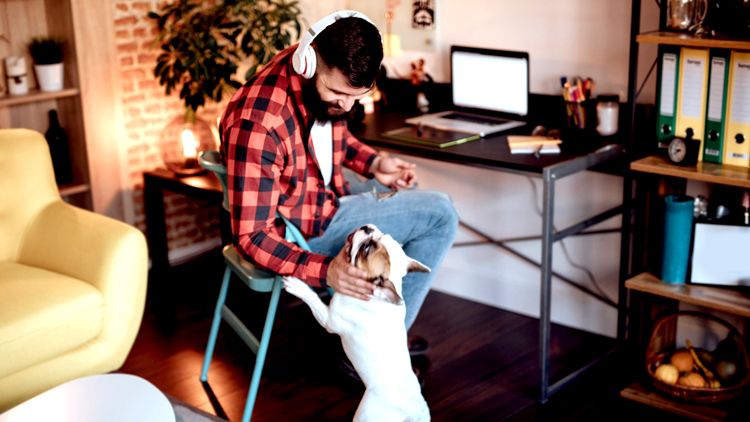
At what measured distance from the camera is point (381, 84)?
127 inches


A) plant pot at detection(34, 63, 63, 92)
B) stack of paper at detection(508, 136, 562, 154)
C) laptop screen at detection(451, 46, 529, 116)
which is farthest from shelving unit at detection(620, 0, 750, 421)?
plant pot at detection(34, 63, 63, 92)

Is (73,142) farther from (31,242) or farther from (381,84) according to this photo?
(381,84)

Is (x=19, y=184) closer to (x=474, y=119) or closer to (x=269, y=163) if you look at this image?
(x=269, y=163)

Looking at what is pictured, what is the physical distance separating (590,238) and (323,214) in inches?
48.2

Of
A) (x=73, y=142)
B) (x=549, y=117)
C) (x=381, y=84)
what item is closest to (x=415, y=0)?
(x=381, y=84)

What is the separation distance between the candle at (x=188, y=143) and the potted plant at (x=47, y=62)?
0.57 meters

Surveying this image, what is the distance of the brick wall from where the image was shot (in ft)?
10.9

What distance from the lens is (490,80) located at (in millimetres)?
2799

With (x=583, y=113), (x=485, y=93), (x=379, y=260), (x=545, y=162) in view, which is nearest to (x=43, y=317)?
(x=379, y=260)

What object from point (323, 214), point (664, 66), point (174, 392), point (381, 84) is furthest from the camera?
point (381, 84)

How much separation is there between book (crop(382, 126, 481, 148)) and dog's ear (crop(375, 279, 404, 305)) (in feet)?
2.97

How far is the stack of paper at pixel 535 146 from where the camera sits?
2389 millimetres

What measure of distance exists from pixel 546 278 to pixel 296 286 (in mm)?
867

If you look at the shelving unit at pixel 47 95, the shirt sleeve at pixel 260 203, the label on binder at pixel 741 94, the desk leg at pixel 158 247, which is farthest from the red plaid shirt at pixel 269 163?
the shelving unit at pixel 47 95
